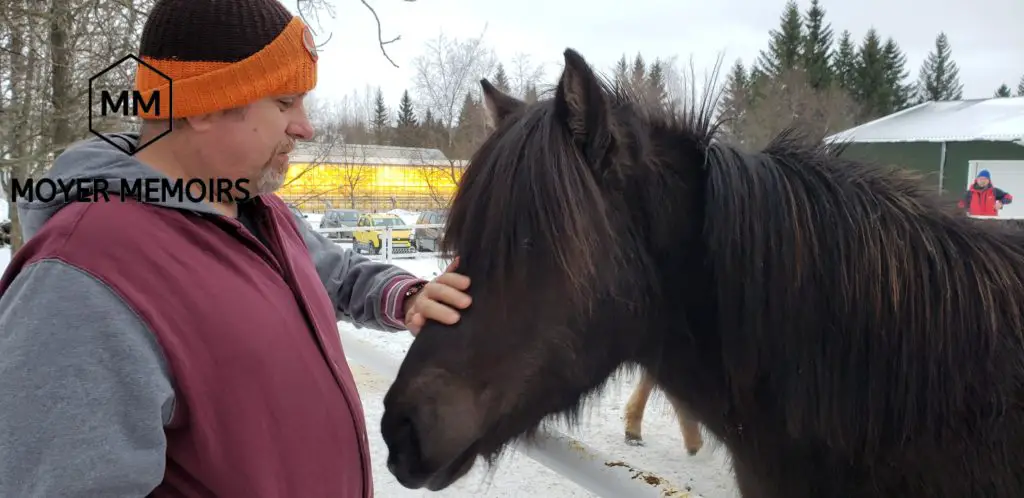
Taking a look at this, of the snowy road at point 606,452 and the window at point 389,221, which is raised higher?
the window at point 389,221

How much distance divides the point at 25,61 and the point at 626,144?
6.29 m

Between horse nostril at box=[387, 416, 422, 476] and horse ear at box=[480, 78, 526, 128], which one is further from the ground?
horse ear at box=[480, 78, 526, 128]

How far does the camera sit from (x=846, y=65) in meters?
45.3

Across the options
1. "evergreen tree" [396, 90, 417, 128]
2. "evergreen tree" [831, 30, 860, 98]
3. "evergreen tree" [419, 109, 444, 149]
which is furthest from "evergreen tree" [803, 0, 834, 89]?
"evergreen tree" [419, 109, 444, 149]

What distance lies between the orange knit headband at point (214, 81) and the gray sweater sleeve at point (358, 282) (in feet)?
2.60

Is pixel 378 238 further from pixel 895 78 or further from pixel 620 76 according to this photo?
pixel 895 78

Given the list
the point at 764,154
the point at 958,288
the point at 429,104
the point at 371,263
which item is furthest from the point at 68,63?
the point at 429,104

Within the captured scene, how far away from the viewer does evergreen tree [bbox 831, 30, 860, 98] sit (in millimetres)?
43616

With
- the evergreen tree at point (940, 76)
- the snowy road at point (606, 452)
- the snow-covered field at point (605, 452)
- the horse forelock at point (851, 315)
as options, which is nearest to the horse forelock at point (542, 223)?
the horse forelock at point (851, 315)

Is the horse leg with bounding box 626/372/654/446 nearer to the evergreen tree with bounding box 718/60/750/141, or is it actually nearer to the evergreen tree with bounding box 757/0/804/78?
the evergreen tree with bounding box 718/60/750/141

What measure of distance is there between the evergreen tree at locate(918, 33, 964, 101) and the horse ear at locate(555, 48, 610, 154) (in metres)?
64.9

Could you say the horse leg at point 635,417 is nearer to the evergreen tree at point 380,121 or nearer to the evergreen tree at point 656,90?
the evergreen tree at point 656,90

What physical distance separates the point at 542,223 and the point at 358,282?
922mm

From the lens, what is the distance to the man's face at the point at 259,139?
4.33 ft
